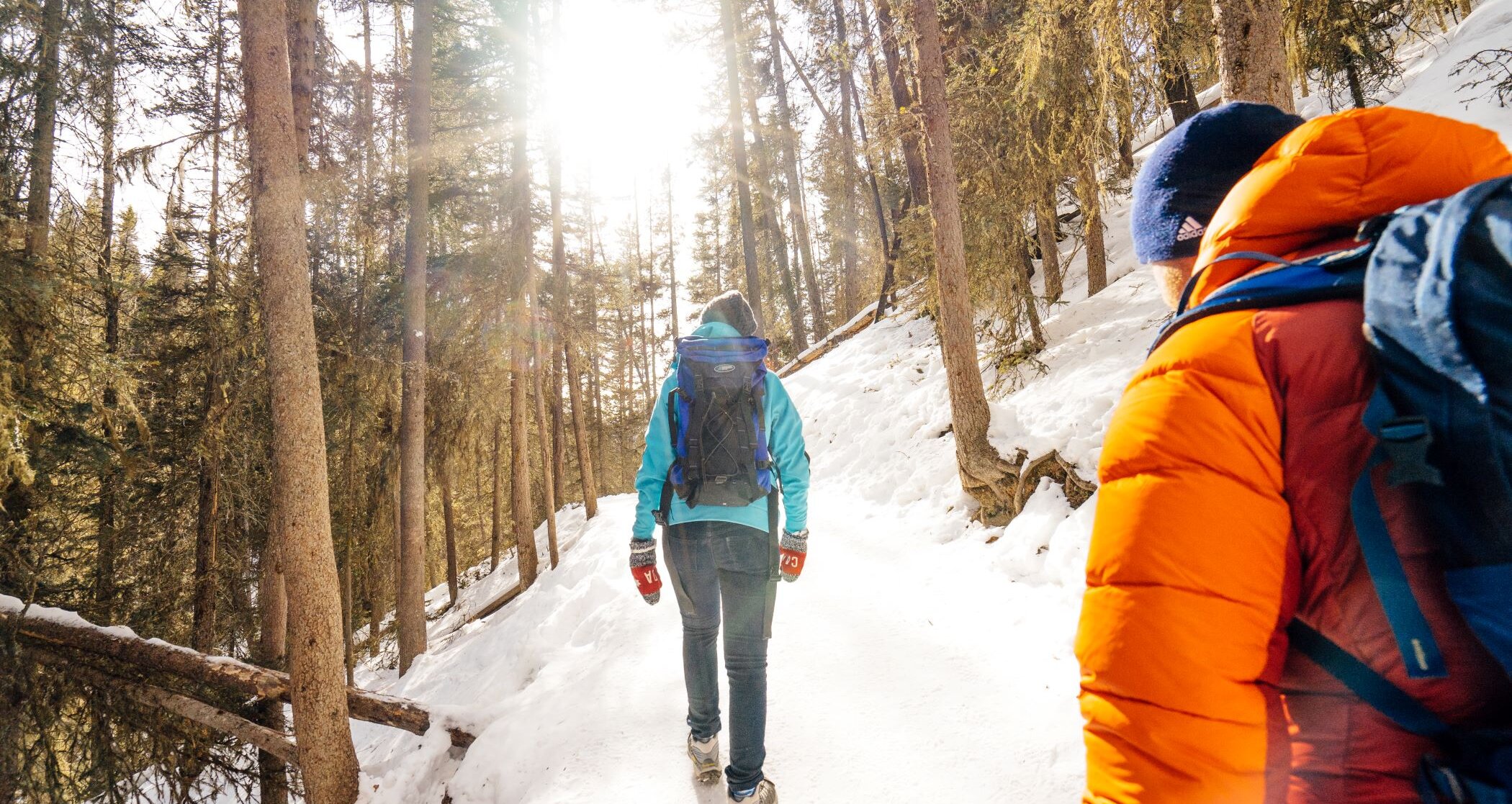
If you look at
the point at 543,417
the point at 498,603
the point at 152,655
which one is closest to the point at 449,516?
the point at 498,603

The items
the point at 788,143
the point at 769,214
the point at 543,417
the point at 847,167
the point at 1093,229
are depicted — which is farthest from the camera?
the point at 769,214

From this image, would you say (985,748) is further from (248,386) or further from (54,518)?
(54,518)

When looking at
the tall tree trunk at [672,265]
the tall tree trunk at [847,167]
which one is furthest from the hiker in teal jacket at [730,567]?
the tall tree trunk at [672,265]

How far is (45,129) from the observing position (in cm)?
721

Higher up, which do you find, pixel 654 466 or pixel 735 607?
pixel 654 466

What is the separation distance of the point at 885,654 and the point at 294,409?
4634 millimetres

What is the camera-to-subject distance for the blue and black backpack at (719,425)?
3092mm

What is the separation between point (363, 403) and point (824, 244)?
23.7 metres

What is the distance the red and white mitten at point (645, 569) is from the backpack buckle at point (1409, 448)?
3.04 m

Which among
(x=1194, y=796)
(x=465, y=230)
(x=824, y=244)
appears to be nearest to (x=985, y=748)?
(x=1194, y=796)

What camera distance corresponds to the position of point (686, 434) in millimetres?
3168

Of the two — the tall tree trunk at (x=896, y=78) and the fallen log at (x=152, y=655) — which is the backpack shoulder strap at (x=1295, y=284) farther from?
the tall tree trunk at (x=896, y=78)

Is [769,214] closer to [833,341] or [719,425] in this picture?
[833,341]

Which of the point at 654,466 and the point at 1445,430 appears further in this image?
the point at 654,466
